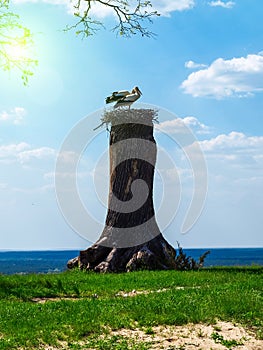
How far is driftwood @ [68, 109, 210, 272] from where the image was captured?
73.7ft

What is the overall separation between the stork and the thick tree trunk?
0.36 meters

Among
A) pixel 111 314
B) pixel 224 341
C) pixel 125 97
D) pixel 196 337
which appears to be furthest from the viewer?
pixel 125 97

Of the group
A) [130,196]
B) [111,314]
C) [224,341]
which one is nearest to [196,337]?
[224,341]

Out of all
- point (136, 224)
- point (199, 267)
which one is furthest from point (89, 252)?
point (199, 267)

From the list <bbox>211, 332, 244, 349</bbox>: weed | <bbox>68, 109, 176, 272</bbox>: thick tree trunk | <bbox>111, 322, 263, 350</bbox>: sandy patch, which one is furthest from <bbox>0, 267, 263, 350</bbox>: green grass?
<bbox>68, 109, 176, 272</bbox>: thick tree trunk

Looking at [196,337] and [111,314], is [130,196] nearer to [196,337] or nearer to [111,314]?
[111,314]

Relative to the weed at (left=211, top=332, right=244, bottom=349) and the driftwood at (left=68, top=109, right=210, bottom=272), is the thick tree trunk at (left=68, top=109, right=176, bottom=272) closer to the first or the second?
the driftwood at (left=68, top=109, right=210, bottom=272)

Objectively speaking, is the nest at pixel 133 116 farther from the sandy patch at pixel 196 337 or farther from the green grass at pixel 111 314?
the sandy patch at pixel 196 337

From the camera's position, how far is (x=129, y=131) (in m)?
23.1

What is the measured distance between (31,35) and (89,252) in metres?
8.31

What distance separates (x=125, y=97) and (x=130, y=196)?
3813mm

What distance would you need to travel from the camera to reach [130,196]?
23.0 metres

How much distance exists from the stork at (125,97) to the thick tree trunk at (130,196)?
0.36 meters

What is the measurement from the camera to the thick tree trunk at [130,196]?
22.5 m
